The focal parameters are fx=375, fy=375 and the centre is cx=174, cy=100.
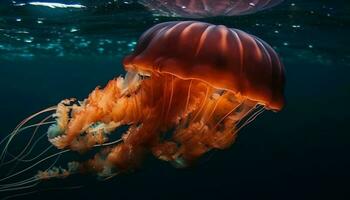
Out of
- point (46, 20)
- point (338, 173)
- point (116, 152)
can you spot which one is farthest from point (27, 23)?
point (338, 173)

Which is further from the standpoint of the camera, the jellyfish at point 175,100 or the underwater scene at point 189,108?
the underwater scene at point 189,108

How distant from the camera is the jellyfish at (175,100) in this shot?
2594 mm

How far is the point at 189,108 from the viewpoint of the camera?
2.98 meters

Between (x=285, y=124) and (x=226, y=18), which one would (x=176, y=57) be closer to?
(x=226, y=18)

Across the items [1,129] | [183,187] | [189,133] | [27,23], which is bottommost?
[1,129]

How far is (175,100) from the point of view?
9.79 ft

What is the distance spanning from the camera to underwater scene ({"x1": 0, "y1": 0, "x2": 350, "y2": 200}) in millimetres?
2717

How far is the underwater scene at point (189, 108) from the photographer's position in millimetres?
2717

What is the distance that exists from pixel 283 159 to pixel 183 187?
6.27 meters

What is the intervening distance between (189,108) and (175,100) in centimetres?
13

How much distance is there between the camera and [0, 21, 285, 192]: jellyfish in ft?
8.51

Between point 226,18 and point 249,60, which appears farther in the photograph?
point 226,18

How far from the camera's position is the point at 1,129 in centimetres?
3253

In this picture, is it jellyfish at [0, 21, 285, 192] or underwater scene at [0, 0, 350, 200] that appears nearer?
jellyfish at [0, 21, 285, 192]
